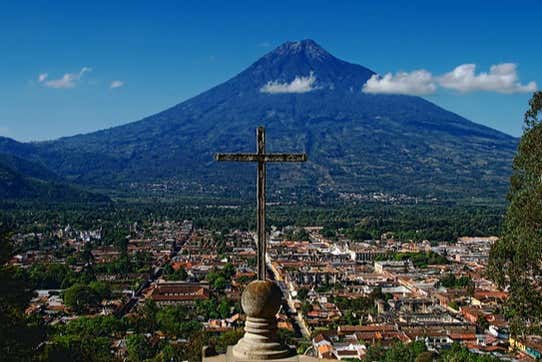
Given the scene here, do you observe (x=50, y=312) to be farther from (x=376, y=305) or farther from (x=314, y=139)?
(x=314, y=139)

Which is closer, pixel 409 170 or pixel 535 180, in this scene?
pixel 535 180

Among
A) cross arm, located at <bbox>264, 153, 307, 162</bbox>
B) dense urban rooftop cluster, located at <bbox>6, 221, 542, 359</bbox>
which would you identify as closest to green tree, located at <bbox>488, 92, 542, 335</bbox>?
cross arm, located at <bbox>264, 153, 307, 162</bbox>

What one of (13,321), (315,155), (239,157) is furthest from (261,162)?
(315,155)

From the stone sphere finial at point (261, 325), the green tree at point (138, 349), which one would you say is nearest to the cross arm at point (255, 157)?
the stone sphere finial at point (261, 325)

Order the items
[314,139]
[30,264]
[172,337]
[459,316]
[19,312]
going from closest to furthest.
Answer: [19,312], [172,337], [459,316], [30,264], [314,139]

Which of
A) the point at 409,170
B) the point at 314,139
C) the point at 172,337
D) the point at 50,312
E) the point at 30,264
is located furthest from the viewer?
the point at 314,139

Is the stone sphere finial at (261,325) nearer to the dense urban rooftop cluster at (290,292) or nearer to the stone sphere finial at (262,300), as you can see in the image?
the stone sphere finial at (262,300)

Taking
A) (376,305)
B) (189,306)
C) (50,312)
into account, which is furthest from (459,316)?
(50,312)
